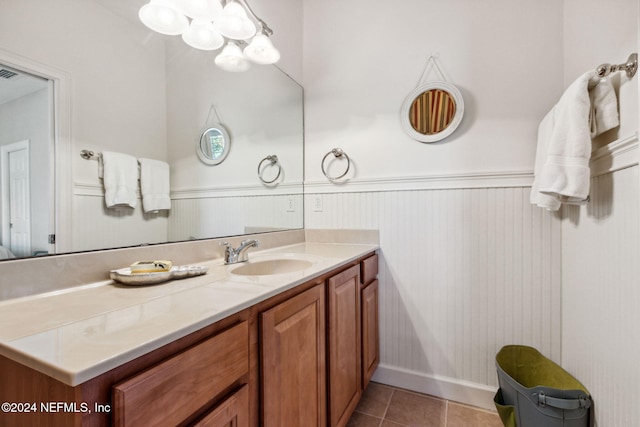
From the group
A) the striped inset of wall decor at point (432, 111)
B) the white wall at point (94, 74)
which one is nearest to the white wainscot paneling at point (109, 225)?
the white wall at point (94, 74)

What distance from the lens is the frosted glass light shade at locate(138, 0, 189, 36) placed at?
40.8 inches

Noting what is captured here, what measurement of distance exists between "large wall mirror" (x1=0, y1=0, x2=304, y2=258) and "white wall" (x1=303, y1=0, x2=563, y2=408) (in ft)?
2.62

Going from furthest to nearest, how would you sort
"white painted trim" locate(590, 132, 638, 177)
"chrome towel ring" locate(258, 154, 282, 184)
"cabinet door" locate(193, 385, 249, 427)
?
"chrome towel ring" locate(258, 154, 282, 184) < "white painted trim" locate(590, 132, 638, 177) < "cabinet door" locate(193, 385, 249, 427)

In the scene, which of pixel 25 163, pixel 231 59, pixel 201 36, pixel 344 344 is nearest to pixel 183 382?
pixel 25 163

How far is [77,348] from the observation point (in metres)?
0.45

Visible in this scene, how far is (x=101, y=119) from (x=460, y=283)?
174 centimetres

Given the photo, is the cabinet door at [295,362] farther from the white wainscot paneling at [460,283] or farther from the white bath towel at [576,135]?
the white bath towel at [576,135]

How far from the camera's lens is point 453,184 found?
158cm

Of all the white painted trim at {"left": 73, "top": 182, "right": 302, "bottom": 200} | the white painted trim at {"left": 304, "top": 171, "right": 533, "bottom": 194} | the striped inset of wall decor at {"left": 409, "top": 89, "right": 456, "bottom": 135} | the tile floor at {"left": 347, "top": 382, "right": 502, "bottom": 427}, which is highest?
the striped inset of wall decor at {"left": 409, "top": 89, "right": 456, "bottom": 135}

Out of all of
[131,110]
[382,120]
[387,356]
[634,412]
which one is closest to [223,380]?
[131,110]

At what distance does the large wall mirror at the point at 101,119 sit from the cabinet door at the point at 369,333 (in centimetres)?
77

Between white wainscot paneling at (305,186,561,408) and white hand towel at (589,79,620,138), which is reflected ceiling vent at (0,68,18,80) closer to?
white wainscot paneling at (305,186,561,408)

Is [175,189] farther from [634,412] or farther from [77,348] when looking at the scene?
[634,412]

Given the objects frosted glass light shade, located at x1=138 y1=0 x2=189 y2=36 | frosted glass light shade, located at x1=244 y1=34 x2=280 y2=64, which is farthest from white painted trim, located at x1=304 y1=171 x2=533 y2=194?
frosted glass light shade, located at x1=138 y1=0 x2=189 y2=36
